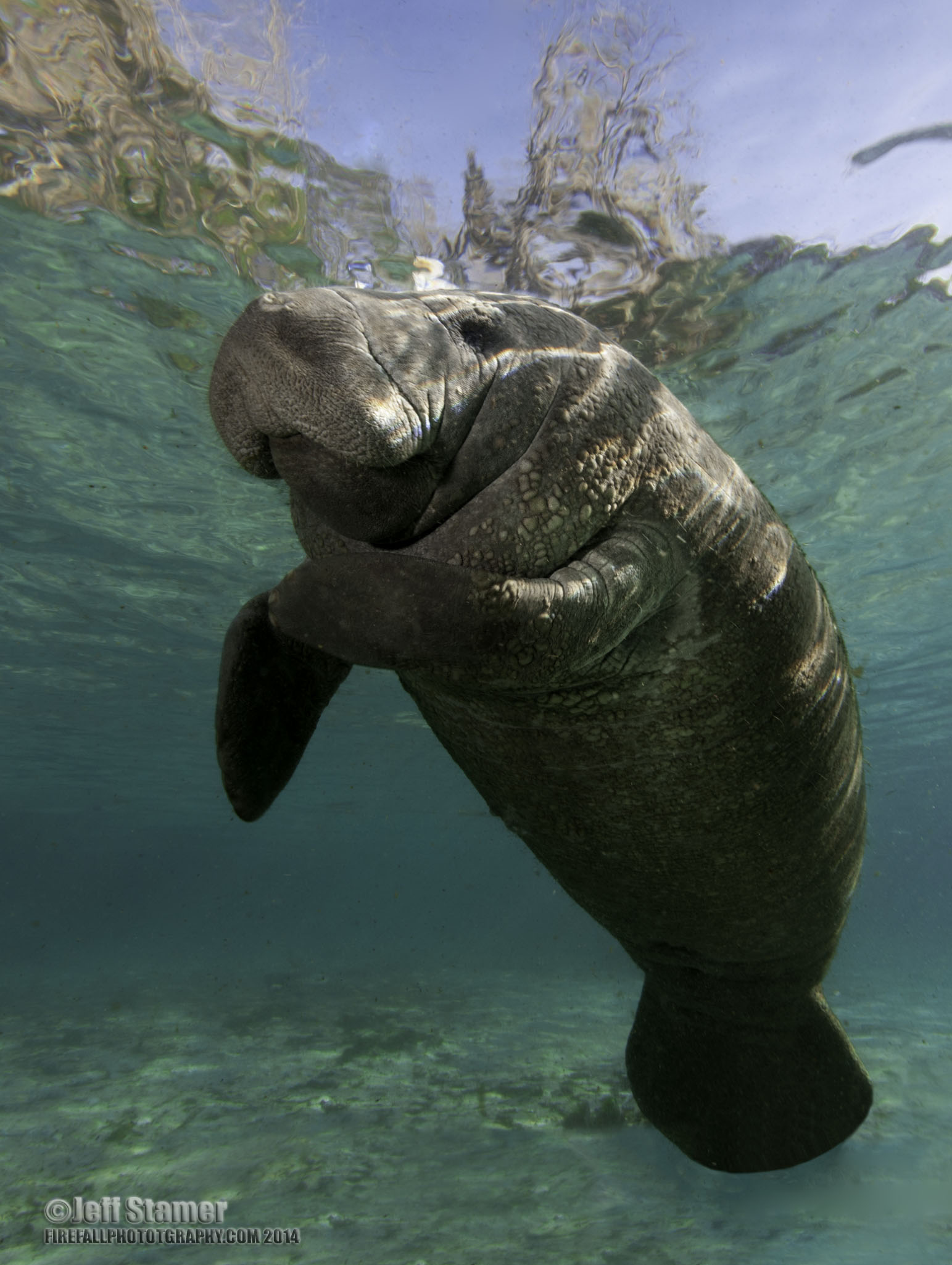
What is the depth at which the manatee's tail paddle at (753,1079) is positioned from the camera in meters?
3.55

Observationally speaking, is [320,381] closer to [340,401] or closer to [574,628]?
[340,401]

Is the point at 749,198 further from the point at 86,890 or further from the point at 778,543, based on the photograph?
the point at 86,890

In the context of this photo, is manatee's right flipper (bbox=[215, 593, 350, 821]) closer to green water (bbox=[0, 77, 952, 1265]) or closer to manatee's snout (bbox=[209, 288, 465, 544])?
manatee's snout (bbox=[209, 288, 465, 544])

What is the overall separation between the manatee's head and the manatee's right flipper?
21.9 inches

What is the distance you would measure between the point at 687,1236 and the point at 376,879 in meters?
84.2

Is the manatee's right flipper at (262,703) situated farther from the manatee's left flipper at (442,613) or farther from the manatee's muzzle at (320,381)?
the manatee's muzzle at (320,381)

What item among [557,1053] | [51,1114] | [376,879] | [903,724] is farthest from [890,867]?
[51,1114]

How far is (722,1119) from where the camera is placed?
3600 mm

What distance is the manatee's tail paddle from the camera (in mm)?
3549

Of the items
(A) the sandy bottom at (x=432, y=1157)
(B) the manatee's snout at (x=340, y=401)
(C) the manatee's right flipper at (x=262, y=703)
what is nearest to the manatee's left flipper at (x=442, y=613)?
(B) the manatee's snout at (x=340, y=401)

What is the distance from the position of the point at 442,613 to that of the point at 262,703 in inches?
44.5

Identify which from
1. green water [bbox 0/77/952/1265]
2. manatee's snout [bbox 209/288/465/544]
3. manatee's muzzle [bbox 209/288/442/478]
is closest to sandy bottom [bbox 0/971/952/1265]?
green water [bbox 0/77/952/1265]

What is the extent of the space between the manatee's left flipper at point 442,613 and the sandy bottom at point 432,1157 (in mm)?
4049

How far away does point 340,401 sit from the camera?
157 cm
